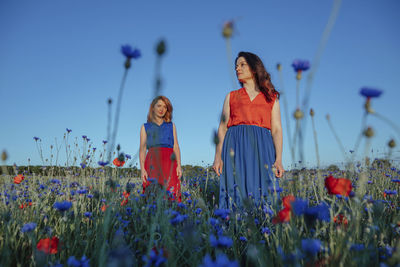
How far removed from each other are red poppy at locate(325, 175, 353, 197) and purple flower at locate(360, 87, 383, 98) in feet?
1.14

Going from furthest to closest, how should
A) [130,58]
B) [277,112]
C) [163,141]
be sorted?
[163,141], [277,112], [130,58]

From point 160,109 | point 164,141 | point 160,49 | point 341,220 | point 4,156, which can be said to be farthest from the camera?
point 160,109

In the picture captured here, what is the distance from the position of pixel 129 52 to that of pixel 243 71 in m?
1.69

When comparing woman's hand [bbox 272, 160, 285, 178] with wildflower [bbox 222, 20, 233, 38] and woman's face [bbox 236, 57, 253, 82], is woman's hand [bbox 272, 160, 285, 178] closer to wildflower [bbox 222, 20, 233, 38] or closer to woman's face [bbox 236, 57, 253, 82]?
woman's face [bbox 236, 57, 253, 82]

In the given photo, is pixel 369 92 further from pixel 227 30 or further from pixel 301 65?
pixel 227 30

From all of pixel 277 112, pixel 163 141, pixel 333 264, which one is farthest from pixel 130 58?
pixel 163 141

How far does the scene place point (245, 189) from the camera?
245 centimetres

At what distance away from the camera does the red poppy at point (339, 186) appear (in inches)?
40.7

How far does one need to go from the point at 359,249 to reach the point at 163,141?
2.61 metres

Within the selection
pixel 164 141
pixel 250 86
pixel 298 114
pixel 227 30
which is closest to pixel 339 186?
pixel 298 114

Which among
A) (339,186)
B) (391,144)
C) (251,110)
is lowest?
(339,186)

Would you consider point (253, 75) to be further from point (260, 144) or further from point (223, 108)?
point (260, 144)

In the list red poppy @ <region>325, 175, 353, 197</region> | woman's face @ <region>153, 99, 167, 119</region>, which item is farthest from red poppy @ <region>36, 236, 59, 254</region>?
woman's face @ <region>153, 99, 167, 119</region>

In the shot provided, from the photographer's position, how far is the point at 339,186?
3.47 ft
